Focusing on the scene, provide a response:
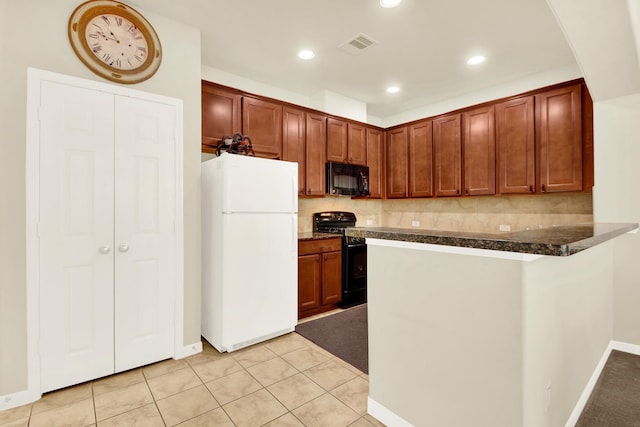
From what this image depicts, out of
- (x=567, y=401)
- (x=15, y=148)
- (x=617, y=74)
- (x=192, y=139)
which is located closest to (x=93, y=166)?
(x=15, y=148)

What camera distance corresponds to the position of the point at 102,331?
7.20ft

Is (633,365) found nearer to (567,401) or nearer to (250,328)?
(567,401)

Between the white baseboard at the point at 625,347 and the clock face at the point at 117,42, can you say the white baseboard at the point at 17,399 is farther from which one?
the white baseboard at the point at 625,347

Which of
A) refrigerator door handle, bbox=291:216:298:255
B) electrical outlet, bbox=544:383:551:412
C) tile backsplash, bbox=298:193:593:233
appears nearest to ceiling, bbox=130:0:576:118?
tile backsplash, bbox=298:193:593:233

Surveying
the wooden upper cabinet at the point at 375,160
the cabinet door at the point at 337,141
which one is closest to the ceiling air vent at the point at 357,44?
the cabinet door at the point at 337,141

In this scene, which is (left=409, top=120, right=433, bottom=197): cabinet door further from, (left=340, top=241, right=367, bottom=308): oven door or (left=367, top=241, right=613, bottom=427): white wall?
(left=367, top=241, right=613, bottom=427): white wall

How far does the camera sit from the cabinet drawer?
3.38 meters

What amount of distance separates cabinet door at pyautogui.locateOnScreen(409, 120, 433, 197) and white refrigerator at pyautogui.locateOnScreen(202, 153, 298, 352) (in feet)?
7.04

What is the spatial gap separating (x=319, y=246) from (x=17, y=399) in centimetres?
260

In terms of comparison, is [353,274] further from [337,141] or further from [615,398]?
[615,398]

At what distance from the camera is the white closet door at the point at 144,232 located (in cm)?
228

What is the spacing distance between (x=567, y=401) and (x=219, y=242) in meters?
2.47

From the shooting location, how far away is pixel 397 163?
4.68 meters

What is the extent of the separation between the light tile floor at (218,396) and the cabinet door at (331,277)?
3.56 feet
